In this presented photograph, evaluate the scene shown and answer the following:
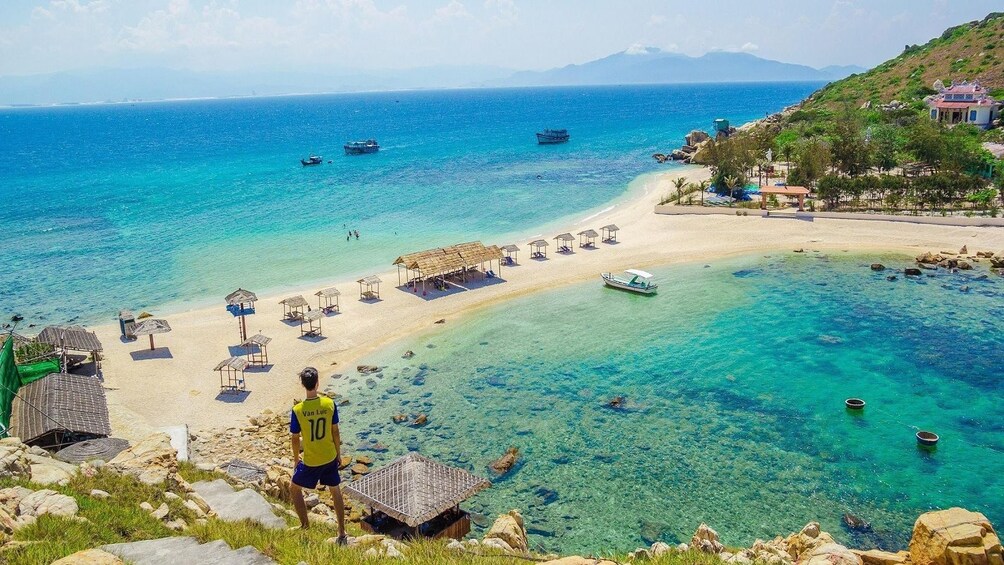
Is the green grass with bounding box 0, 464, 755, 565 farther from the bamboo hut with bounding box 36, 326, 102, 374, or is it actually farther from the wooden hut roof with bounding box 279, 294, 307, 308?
the wooden hut roof with bounding box 279, 294, 307, 308

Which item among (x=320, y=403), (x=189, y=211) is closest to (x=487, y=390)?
(x=320, y=403)

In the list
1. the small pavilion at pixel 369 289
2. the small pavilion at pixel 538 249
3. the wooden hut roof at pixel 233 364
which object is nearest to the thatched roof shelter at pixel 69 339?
the wooden hut roof at pixel 233 364

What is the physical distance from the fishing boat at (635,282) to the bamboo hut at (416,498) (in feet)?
67.6

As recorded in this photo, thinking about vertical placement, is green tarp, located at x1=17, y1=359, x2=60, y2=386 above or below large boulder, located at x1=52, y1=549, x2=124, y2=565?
below

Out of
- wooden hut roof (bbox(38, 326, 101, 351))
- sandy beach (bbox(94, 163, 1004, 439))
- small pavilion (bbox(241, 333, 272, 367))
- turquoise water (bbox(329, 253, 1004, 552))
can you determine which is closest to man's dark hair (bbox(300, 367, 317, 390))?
turquoise water (bbox(329, 253, 1004, 552))

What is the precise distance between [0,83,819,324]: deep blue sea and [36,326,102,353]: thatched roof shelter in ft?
24.8

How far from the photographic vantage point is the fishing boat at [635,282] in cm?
3569

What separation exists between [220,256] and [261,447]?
91.8ft

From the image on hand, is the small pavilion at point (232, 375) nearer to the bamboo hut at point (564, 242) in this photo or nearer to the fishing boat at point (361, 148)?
the bamboo hut at point (564, 242)

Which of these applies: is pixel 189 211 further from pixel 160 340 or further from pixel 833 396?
pixel 833 396

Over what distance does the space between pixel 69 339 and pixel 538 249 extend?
25975 millimetres

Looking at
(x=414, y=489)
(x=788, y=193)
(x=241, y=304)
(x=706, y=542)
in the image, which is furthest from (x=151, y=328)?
(x=788, y=193)

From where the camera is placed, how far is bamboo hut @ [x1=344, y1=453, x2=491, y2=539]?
1600cm

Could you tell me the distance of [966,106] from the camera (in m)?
70.8
